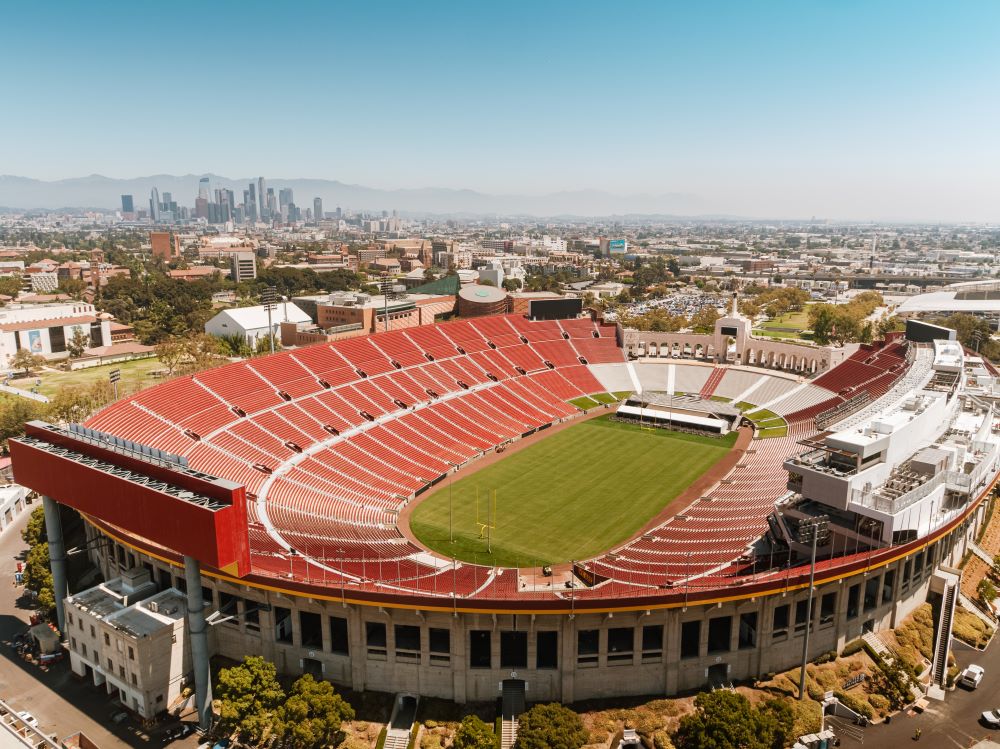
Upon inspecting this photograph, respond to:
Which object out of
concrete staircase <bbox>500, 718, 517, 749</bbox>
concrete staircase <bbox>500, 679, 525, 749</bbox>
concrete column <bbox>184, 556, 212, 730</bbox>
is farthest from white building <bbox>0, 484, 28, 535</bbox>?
concrete staircase <bbox>500, 718, 517, 749</bbox>

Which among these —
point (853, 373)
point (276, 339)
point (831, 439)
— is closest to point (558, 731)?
point (831, 439)

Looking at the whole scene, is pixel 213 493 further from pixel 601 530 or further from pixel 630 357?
pixel 630 357

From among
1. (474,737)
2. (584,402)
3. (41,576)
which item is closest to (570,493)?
(584,402)

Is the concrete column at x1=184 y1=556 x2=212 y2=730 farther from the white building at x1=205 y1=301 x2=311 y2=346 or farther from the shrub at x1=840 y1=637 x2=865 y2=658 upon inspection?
the white building at x1=205 y1=301 x2=311 y2=346

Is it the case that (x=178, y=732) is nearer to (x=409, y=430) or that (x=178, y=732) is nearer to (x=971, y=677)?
(x=409, y=430)

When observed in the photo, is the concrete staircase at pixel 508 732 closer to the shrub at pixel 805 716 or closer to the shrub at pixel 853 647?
the shrub at pixel 805 716

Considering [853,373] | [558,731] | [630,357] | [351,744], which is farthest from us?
[630,357]
